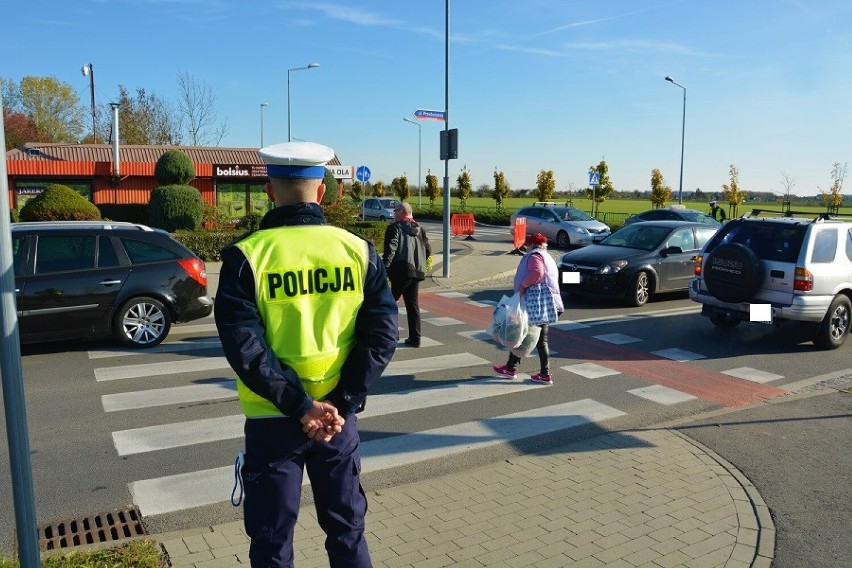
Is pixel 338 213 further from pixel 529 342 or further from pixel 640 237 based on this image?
pixel 529 342

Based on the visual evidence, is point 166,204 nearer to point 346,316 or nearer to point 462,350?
point 462,350

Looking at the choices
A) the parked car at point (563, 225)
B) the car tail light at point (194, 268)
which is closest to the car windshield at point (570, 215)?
the parked car at point (563, 225)

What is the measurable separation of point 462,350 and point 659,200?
1544 inches

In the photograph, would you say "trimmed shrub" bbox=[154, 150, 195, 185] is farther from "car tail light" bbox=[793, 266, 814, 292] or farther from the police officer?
the police officer

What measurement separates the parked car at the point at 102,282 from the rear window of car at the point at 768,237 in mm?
7441

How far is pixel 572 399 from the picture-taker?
7.38 metres

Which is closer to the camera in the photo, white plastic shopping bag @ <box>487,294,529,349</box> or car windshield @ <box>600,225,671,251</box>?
white plastic shopping bag @ <box>487,294,529,349</box>

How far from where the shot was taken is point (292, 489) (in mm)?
2691

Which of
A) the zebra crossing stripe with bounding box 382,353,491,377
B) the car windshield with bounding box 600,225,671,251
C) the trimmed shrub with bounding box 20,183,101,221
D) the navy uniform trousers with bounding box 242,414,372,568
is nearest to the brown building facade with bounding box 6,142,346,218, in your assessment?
the trimmed shrub with bounding box 20,183,101,221

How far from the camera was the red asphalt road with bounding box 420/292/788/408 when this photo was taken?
7711 mm

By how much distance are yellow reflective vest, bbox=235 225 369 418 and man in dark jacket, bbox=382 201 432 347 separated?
21.4 feet

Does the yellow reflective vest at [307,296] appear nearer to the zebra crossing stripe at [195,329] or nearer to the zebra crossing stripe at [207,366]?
the zebra crossing stripe at [207,366]

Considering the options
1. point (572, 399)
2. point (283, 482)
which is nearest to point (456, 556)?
point (283, 482)

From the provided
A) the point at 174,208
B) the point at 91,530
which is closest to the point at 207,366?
the point at 91,530
